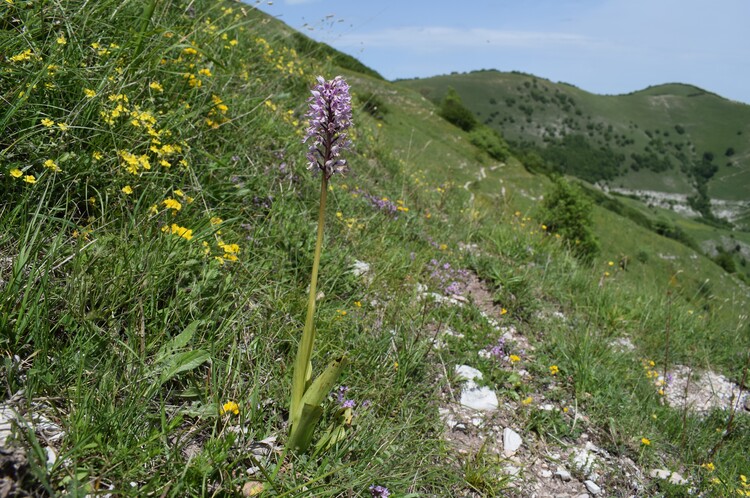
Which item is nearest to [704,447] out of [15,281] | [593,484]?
[593,484]

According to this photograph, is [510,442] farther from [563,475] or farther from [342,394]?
Answer: [342,394]

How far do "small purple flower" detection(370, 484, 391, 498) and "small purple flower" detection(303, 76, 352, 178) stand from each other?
1.49 meters

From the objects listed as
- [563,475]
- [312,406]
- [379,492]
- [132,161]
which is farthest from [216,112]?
[563,475]

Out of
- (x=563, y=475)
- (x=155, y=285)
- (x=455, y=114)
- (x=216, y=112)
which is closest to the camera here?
(x=155, y=285)

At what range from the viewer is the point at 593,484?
120 inches

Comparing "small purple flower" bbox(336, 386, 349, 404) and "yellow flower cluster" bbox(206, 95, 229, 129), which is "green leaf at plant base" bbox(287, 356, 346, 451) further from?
"yellow flower cluster" bbox(206, 95, 229, 129)

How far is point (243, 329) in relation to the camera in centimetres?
271

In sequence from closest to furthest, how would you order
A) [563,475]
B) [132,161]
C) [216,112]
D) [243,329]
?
[243,329]
[132,161]
[563,475]
[216,112]

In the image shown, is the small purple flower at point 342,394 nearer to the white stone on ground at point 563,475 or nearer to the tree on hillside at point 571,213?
the white stone on ground at point 563,475

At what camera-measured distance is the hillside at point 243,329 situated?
6.61 feet

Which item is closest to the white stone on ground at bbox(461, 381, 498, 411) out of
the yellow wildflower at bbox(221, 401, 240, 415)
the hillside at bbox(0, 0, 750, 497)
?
the hillside at bbox(0, 0, 750, 497)

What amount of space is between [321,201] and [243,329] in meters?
1.06

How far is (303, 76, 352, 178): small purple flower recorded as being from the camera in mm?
2088

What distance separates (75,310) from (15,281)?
0.27 metres
